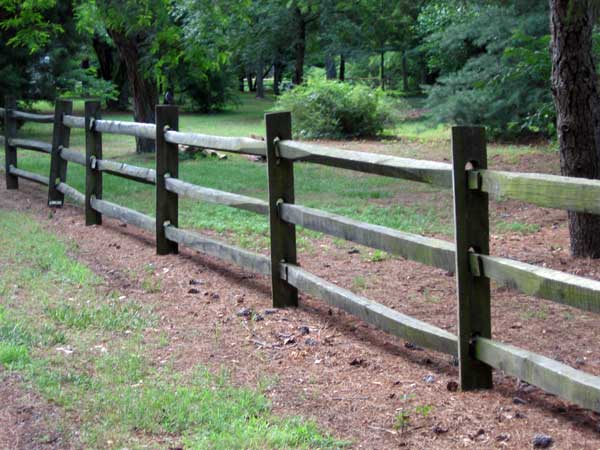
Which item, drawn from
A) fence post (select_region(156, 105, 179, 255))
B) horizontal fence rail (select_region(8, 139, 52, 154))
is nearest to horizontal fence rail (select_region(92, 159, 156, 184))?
fence post (select_region(156, 105, 179, 255))

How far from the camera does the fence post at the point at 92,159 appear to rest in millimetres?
10945

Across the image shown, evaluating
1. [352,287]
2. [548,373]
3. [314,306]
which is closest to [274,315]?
[314,306]

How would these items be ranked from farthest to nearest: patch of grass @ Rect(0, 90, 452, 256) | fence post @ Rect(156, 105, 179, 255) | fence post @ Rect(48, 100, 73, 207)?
fence post @ Rect(48, 100, 73, 207), patch of grass @ Rect(0, 90, 452, 256), fence post @ Rect(156, 105, 179, 255)

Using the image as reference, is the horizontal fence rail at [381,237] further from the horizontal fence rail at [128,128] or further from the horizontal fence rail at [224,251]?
the horizontal fence rail at [128,128]

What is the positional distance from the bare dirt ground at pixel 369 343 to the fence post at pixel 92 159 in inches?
52.7

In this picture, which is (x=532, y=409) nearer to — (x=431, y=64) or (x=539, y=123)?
(x=539, y=123)

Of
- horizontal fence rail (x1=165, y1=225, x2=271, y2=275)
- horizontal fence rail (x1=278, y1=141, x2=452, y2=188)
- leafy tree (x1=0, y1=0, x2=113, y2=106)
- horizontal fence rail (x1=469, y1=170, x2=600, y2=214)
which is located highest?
leafy tree (x1=0, y1=0, x2=113, y2=106)

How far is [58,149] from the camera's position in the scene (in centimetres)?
1234

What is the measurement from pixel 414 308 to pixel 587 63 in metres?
2.77

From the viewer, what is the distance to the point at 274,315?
669 centimetres

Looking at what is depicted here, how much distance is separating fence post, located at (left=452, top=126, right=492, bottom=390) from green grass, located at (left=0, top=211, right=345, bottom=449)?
3.39 ft

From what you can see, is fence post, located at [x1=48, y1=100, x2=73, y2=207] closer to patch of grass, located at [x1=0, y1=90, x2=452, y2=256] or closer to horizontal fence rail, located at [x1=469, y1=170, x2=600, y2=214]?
patch of grass, located at [x1=0, y1=90, x2=452, y2=256]

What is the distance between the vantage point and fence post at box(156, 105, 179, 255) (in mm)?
8852

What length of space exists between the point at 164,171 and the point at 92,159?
241cm
